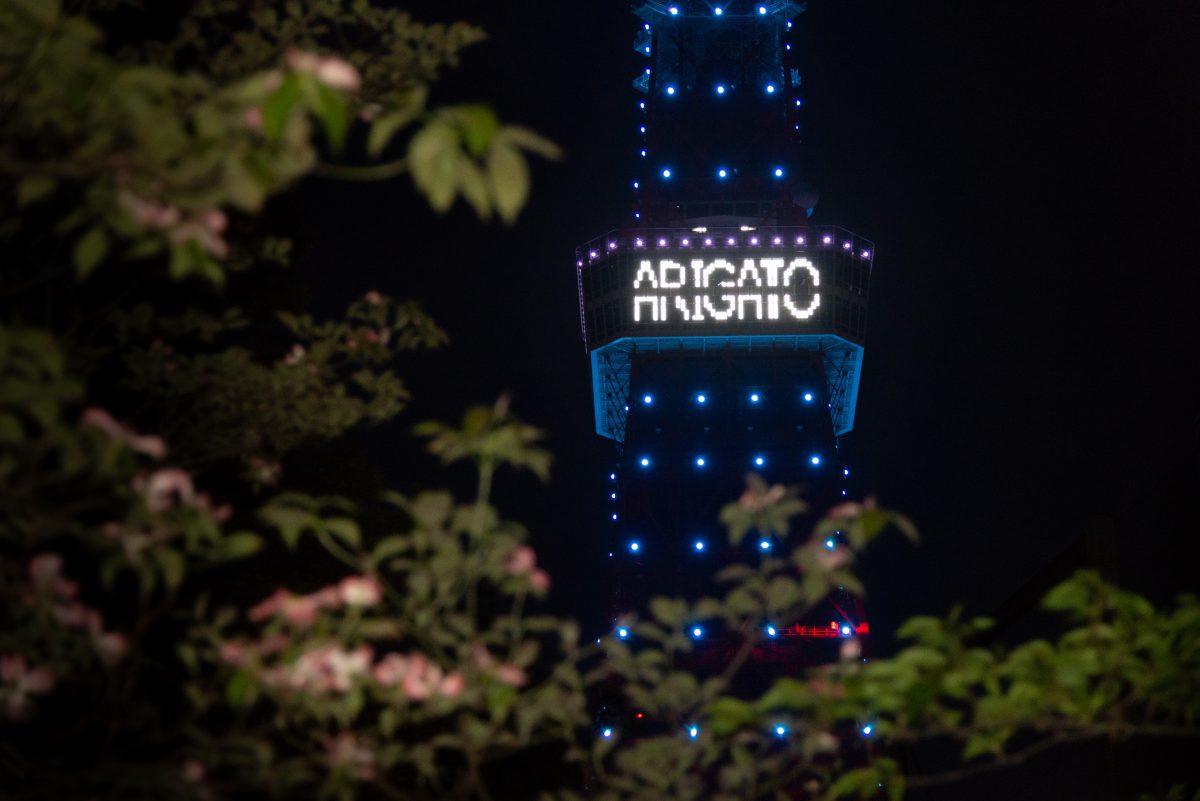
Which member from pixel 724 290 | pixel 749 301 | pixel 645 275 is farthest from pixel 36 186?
pixel 749 301

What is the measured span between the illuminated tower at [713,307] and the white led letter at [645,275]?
0.20ft

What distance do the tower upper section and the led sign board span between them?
97.9 inches

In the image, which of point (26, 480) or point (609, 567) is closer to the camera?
point (26, 480)

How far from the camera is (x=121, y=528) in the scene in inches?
144

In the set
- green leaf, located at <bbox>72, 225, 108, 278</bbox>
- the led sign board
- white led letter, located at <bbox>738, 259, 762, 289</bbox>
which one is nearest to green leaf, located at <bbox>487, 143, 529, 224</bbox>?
green leaf, located at <bbox>72, 225, 108, 278</bbox>

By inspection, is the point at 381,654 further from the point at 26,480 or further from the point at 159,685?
the point at 26,480

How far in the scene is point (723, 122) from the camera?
54031 millimetres

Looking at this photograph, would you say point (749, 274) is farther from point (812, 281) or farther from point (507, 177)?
point (507, 177)

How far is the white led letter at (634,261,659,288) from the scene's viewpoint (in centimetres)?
5138

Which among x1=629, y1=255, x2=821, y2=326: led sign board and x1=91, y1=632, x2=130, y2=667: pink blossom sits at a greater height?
x1=629, y1=255, x2=821, y2=326: led sign board

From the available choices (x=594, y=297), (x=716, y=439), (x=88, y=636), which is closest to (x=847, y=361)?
(x=716, y=439)

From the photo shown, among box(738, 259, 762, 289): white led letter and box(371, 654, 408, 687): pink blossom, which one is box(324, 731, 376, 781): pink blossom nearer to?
box(371, 654, 408, 687): pink blossom

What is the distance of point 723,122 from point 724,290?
26.9ft

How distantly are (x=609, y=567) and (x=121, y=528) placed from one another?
4415 centimetres
